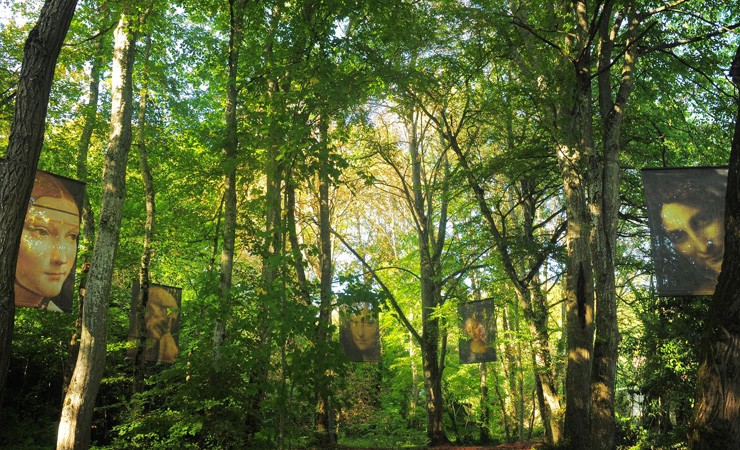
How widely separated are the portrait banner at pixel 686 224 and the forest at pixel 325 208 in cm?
4

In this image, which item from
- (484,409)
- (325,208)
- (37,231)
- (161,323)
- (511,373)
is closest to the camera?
(37,231)

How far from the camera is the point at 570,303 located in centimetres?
944

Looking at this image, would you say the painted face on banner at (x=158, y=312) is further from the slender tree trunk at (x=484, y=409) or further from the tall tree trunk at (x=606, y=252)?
the slender tree trunk at (x=484, y=409)

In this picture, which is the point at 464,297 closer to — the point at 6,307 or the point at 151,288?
the point at 151,288

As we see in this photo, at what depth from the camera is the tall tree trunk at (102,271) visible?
6.98m

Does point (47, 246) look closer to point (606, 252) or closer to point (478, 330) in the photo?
point (606, 252)

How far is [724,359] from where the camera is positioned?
4.57m

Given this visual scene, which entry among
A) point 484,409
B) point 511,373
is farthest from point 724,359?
point 484,409

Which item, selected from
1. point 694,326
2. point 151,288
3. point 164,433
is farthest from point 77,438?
point 694,326

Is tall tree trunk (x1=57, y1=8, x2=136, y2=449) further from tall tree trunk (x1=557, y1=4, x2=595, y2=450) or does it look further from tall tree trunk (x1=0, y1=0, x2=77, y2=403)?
tall tree trunk (x1=557, y1=4, x2=595, y2=450)

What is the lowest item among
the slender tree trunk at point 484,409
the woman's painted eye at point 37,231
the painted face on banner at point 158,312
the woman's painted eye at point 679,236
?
the slender tree trunk at point 484,409

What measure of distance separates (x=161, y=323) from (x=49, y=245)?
584 centimetres

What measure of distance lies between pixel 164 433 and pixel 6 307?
3655 mm

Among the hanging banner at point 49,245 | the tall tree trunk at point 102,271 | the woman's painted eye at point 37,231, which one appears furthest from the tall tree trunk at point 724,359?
the woman's painted eye at point 37,231
